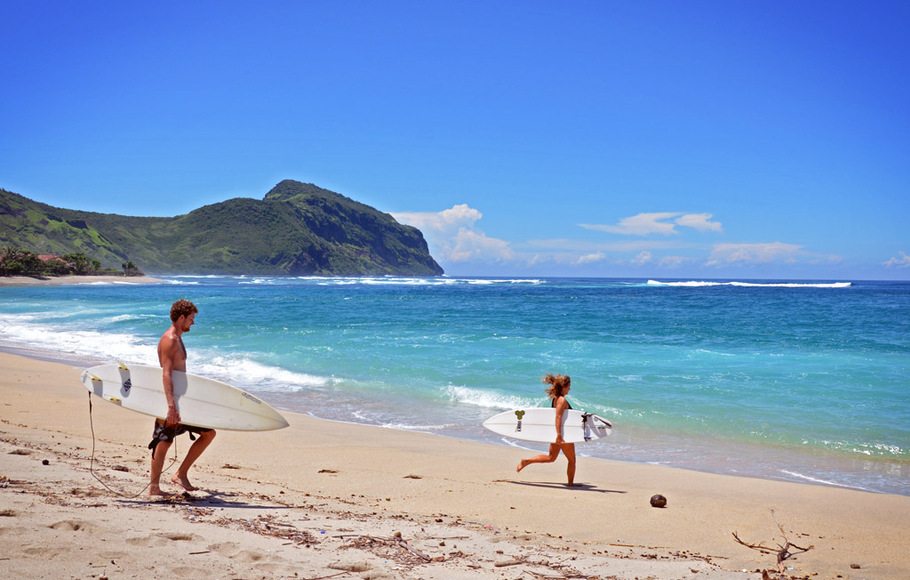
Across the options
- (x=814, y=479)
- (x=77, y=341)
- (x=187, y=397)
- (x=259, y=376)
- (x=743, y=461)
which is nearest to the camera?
(x=187, y=397)

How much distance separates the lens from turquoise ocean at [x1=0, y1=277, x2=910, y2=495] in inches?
336

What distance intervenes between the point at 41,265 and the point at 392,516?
9048 centimetres

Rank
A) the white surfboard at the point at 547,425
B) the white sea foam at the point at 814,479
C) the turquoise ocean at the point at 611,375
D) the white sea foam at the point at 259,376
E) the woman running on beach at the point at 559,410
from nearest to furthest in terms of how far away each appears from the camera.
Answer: the woman running on beach at the point at 559,410 < the white surfboard at the point at 547,425 < the white sea foam at the point at 814,479 < the turquoise ocean at the point at 611,375 < the white sea foam at the point at 259,376

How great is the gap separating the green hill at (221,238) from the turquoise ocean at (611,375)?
4751 inches

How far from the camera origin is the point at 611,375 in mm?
13938

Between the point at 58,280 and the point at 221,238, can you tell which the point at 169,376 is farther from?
the point at 221,238

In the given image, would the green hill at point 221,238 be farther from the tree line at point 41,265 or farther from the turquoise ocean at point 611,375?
the turquoise ocean at point 611,375

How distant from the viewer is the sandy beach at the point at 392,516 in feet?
11.0

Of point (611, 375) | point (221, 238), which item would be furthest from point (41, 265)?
point (221, 238)

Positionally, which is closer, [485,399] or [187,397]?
[187,397]

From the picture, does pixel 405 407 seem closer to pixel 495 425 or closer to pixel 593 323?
pixel 495 425

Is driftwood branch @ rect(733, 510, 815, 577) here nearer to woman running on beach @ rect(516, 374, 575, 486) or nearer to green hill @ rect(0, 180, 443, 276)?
woman running on beach @ rect(516, 374, 575, 486)

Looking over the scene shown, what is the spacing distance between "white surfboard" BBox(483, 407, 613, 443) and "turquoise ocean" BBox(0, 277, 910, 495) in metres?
0.52

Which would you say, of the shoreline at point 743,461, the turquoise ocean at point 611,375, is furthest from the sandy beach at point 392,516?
the turquoise ocean at point 611,375
